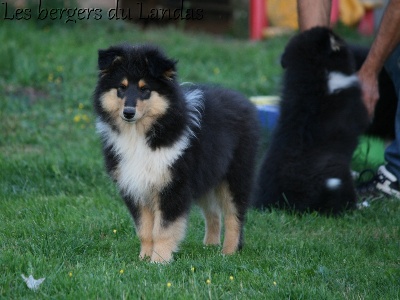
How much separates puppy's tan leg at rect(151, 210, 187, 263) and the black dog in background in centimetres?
162

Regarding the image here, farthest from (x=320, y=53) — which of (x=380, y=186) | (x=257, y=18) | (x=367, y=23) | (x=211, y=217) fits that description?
(x=367, y=23)

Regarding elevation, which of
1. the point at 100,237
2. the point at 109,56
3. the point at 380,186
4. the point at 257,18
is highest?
the point at 109,56

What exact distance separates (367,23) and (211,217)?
8.78 meters

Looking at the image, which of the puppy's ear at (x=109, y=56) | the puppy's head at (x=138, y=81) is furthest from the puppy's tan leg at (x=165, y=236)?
the puppy's ear at (x=109, y=56)

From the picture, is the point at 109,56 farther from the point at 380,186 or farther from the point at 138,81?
the point at 380,186

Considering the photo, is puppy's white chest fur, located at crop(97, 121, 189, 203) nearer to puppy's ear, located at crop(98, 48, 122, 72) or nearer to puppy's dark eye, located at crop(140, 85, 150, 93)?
puppy's dark eye, located at crop(140, 85, 150, 93)

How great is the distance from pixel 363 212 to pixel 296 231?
2.61 ft

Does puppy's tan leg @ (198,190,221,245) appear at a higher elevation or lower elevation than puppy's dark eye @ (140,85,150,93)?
lower

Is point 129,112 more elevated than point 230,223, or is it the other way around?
point 129,112

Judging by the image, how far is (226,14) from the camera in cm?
1469

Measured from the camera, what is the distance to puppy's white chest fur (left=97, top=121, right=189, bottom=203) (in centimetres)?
452

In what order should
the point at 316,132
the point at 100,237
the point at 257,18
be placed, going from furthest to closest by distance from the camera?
the point at 257,18, the point at 316,132, the point at 100,237

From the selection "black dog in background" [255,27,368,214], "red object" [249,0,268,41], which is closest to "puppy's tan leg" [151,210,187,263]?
"black dog in background" [255,27,368,214]

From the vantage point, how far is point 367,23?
13047 millimetres
